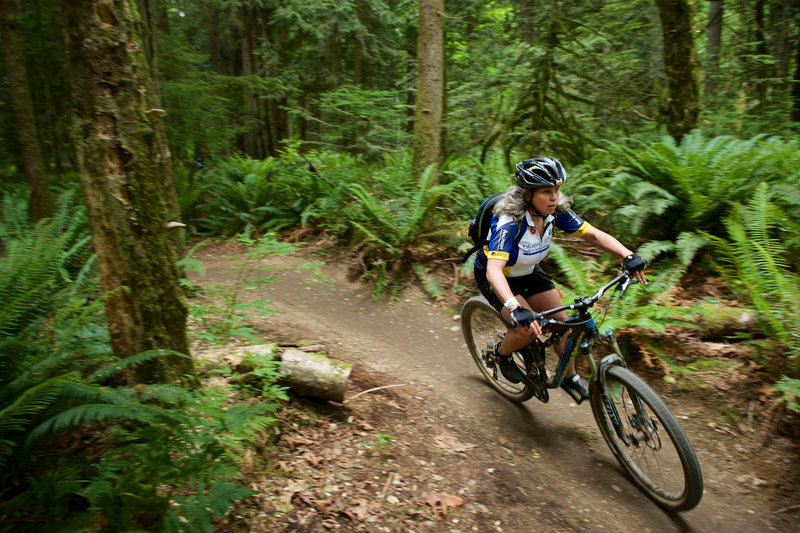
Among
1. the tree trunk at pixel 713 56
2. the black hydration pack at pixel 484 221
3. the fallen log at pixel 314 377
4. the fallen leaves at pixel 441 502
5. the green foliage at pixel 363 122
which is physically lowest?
the fallen leaves at pixel 441 502

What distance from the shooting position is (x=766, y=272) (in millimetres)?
4547

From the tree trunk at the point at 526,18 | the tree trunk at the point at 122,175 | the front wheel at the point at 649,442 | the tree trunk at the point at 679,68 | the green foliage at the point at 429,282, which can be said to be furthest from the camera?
the tree trunk at the point at 526,18

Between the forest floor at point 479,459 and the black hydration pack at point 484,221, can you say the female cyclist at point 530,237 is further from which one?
the forest floor at point 479,459

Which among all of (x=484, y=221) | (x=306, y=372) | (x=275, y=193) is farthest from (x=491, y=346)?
(x=275, y=193)

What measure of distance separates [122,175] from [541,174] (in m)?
2.99

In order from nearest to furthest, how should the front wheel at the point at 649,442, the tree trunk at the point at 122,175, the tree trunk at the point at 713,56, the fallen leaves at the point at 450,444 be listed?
1. the tree trunk at the point at 122,175
2. the front wheel at the point at 649,442
3. the fallen leaves at the point at 450,444
4. the tree trunk at the point at 713,56

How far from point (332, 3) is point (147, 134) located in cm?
1204

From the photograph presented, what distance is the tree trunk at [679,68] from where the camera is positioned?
7.09 metres

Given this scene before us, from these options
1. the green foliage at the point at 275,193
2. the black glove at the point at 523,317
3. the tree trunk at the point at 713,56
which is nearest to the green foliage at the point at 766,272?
the black glove at the point at 523,317

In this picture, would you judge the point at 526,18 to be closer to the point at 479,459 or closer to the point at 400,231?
the point at 400,231

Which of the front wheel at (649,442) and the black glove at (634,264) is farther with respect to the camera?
the black glove at (634,264)

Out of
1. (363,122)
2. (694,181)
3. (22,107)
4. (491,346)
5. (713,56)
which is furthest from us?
(363,122)

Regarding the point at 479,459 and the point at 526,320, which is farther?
the point at 479,459

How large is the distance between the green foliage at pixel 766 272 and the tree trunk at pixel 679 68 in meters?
2.99
